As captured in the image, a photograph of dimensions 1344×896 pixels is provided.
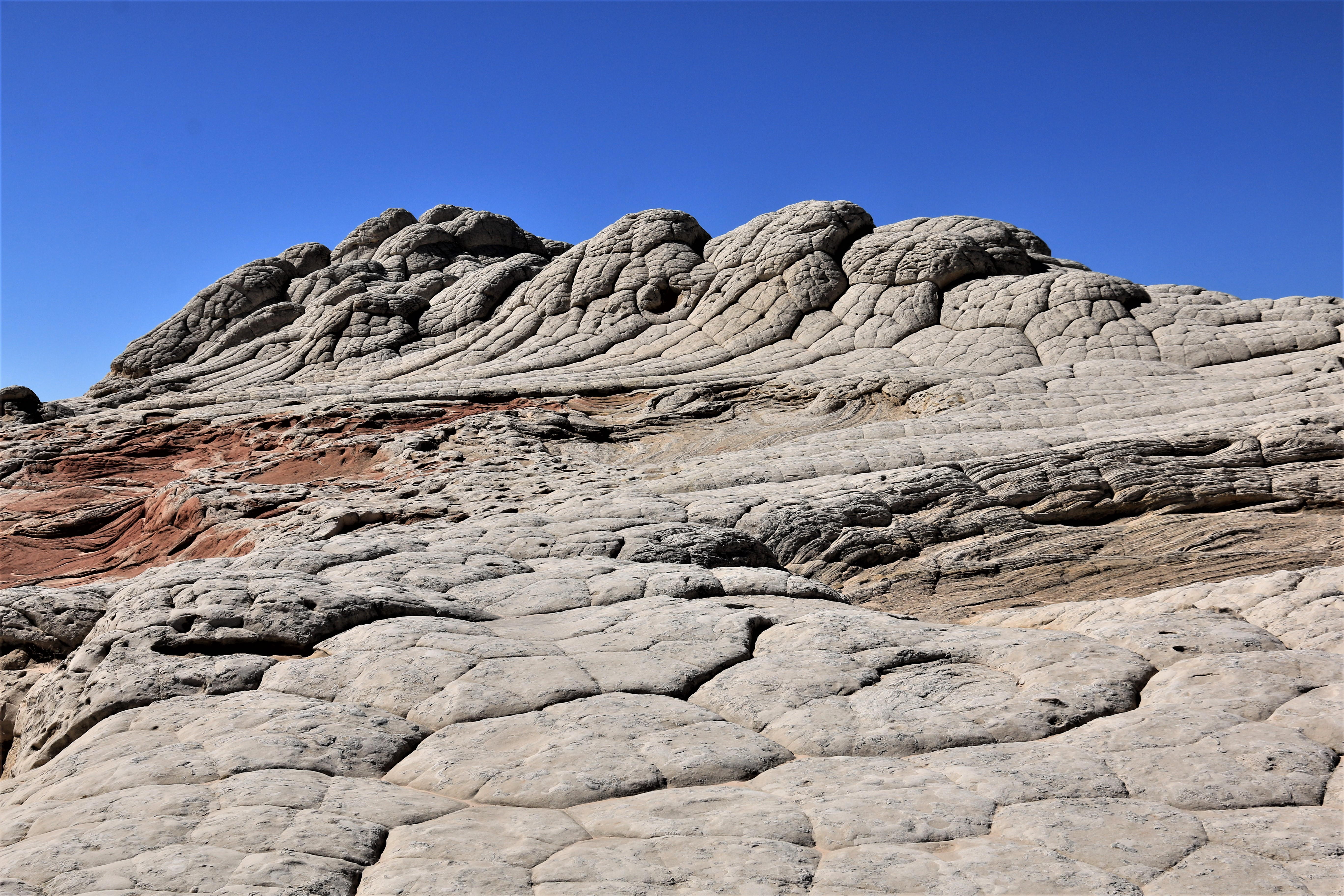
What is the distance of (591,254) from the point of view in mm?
24062

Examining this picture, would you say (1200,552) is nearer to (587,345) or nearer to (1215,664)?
(1215,664)

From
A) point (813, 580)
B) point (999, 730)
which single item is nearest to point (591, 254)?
point (813, 580)

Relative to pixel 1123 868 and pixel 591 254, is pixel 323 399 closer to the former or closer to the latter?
pixel 591 254

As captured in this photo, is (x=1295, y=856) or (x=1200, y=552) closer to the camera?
(x=1295, y=856)

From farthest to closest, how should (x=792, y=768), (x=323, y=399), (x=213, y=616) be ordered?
(x=323, y=399)
(x=213, y=616)
(x=792, y=768)

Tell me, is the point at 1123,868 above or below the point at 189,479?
below

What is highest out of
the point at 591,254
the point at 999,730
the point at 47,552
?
the point at 591,254

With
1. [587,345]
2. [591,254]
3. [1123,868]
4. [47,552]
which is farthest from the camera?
[591,254]

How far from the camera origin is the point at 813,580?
31.0ft

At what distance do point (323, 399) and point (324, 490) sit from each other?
5.79m

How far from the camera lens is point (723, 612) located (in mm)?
7516

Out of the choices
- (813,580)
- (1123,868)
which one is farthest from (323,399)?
(1123,868)

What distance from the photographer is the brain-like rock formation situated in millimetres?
4223

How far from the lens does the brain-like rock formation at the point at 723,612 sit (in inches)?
166
